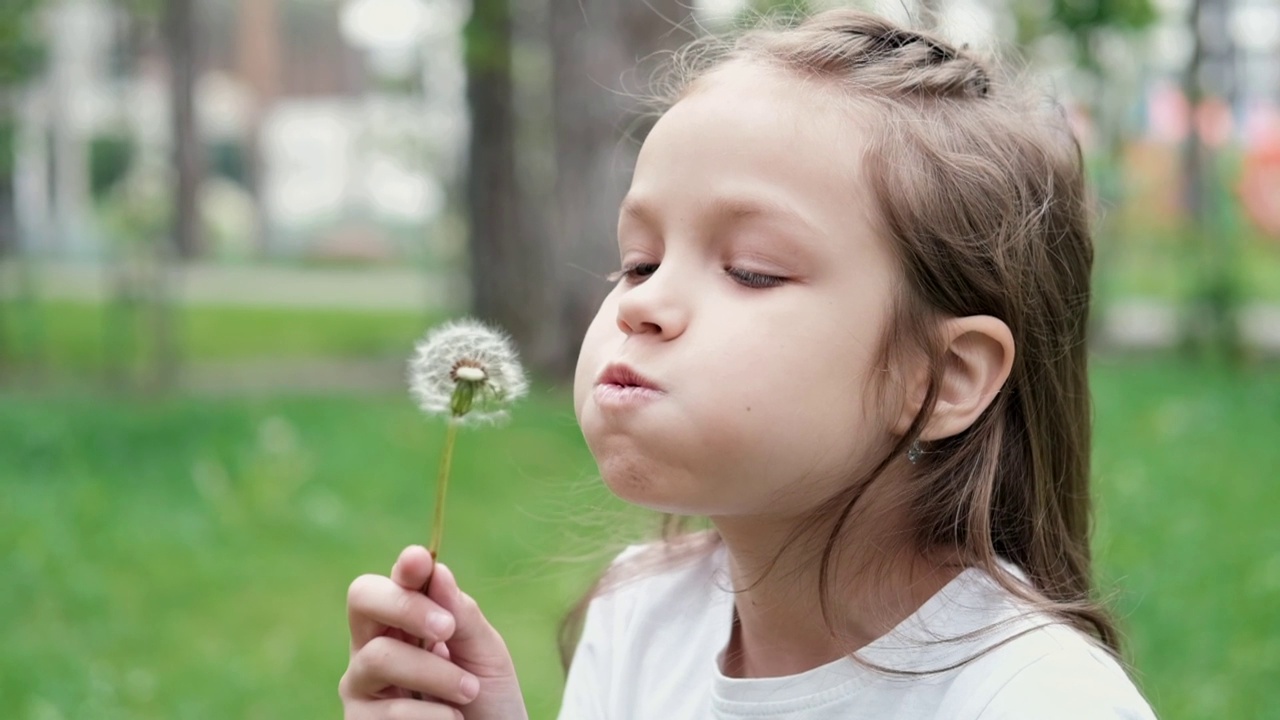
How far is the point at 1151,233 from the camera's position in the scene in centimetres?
1639

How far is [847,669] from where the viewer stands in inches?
57.7

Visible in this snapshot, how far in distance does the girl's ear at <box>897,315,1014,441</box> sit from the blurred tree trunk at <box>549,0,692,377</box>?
17.2ft

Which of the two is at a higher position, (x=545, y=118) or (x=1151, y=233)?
(x=545, y=118)

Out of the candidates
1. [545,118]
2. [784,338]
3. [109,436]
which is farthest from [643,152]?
[545,118]

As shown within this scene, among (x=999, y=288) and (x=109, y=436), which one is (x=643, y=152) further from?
(x=109, y=436)

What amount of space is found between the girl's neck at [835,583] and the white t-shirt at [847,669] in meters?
0.04

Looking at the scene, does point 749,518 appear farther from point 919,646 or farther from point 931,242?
point 931,242

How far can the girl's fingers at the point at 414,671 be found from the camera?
1.37m

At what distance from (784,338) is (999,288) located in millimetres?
293

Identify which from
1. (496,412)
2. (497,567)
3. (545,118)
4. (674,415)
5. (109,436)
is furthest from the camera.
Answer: (545,118)

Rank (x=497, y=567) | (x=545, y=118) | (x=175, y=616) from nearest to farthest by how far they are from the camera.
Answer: (x=175, y=616)
(x=497, y=567)
(x=545, y=118)

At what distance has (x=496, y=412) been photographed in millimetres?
1446

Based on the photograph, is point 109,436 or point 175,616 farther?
point 109,436

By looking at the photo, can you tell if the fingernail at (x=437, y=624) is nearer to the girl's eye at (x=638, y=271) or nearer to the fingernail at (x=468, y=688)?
the fingernail at (x=468, y=688)
